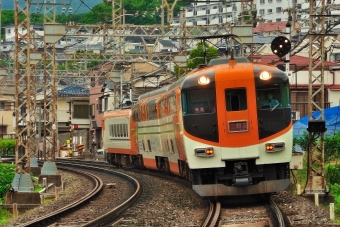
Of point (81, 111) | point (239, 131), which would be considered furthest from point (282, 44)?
point (81, 111)

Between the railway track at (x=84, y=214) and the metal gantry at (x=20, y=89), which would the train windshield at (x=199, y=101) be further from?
the metal gantry at (x=20, y=89)

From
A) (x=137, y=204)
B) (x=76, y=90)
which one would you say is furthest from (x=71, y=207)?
(x=76, y=90)

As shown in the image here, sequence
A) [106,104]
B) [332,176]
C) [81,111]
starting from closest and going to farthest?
[332,176]
[106,104]
[81,111]

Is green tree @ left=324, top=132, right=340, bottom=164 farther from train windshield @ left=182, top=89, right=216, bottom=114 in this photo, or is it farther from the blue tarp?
train windshield @ left=182, top=89, right=216, bottom=114

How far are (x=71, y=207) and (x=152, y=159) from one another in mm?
10889

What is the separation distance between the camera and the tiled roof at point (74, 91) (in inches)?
3002

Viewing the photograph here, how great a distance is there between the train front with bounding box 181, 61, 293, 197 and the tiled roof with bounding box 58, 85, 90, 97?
194 feet

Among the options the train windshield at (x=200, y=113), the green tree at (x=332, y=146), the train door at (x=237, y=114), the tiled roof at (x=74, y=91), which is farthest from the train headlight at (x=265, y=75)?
the tiled roof at (x=74, y=91)

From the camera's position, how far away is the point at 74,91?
7800 cm

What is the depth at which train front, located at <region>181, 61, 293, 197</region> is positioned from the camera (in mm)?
16906

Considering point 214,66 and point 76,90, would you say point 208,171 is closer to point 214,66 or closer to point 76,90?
point 214,66

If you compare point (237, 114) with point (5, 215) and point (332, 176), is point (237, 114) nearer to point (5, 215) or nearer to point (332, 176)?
point (5, 215)

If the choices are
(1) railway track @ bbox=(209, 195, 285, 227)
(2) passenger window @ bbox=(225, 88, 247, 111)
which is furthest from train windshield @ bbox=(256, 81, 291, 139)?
(1) railway track @ bbox=(209, 195, 285, 227)

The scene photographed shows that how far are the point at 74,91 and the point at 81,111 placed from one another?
3066 mm
